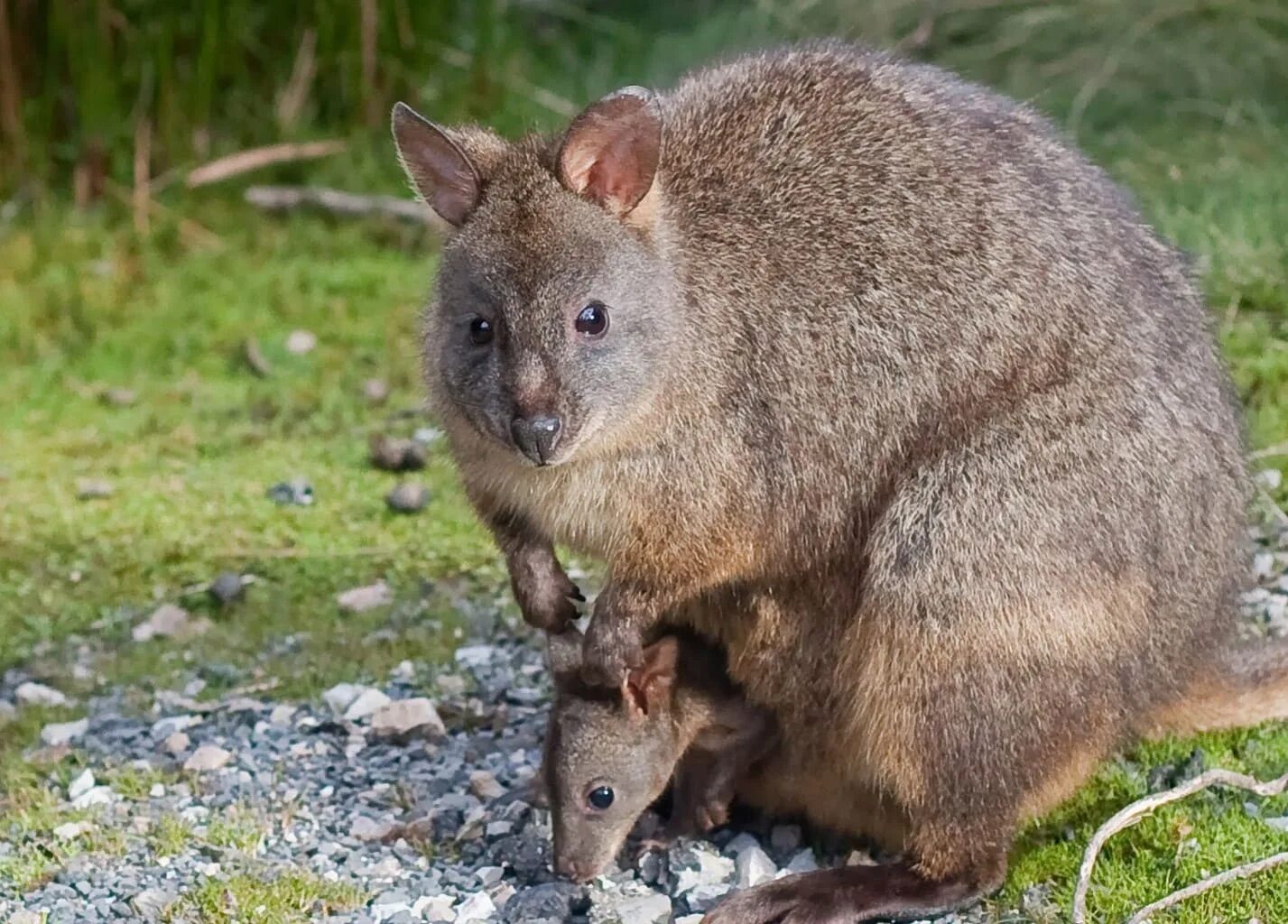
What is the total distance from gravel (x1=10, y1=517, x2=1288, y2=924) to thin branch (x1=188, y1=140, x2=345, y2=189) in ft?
12.5

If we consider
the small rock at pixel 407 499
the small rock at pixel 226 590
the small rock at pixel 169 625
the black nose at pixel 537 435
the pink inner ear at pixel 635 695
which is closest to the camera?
the black nose at pixel 537 435

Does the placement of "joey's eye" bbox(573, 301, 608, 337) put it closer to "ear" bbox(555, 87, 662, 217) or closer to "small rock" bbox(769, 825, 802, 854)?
"ear" bbox(555, 87, 662, 217)

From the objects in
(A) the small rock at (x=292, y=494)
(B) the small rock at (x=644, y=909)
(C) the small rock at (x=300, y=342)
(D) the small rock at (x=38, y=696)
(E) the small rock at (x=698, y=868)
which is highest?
(C) the small rock at (x=300, y=342)

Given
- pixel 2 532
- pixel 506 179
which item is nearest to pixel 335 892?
pixel 506 179

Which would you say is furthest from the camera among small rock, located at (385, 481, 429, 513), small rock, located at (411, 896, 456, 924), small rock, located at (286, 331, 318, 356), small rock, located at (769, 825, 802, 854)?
small rock, located at (286, 331, 318, 356)

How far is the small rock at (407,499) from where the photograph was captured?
20.2ft

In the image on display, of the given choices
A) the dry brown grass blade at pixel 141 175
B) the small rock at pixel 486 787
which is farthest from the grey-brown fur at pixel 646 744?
the dry brown grass blade at pixel 141 175

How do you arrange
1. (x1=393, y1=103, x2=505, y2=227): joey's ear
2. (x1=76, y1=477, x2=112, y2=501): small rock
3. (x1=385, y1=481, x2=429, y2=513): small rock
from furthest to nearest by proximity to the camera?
1. (x1=76, y1=477, x2=112, y2=501): small rock
2. (x1=385, y1=481, x2=429, y2=513): small rock
3. (x1=393, y1=103, x2=505, y2=227): joey's ear

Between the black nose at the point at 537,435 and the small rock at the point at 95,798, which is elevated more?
the black nose at the point at 537,435

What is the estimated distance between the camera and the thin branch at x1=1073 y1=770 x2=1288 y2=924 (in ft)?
12.3

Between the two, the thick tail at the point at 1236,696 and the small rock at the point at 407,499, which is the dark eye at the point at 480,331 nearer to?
the thick tail at the point at 1236,696

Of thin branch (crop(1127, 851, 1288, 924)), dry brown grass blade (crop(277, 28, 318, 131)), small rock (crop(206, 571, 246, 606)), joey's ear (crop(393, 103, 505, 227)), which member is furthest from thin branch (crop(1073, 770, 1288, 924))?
dry brown grass blade (crop(277, 28, 318, 131))

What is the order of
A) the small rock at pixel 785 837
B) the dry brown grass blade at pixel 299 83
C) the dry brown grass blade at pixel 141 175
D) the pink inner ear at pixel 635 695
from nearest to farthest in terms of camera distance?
1. the pink inner ear at pixel 635 695
2. the small rock at pixel 785 837
3. the dry brown grass blade at pixel 141 175
4. the dry brown grass blade at pixel 299 83

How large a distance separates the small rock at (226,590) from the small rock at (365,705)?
2.71 ft
